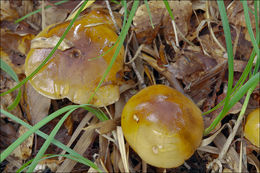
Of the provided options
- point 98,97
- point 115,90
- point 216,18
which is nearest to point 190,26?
point 216,18

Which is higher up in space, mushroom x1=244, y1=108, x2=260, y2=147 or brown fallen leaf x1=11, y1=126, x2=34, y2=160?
mushroom x1=244, y1=108, x2=260, y2=147

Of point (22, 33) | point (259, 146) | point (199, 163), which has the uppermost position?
point (22, 33)

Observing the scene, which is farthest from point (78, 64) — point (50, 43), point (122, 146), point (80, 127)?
point (122, 146)

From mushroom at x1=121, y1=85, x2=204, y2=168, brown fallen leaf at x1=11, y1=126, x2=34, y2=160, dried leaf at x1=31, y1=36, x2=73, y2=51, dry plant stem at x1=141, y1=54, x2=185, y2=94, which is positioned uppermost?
dried leaf at x1=31, y1=36, x2=73, y2=51

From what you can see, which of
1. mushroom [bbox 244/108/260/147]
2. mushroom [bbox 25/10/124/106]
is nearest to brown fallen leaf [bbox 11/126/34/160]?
mushroom [bbox 25/10/124/106]

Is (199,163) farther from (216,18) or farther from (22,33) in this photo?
(22,33)

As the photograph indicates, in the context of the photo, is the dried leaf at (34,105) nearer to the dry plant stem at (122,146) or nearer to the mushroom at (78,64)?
the mushroom at (78,64)

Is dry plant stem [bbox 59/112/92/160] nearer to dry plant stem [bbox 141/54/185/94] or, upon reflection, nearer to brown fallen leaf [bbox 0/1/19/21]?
dry plant stem [bbox 141/54/185/94]
